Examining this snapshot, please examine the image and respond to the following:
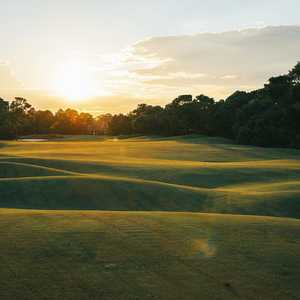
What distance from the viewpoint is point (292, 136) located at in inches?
3514

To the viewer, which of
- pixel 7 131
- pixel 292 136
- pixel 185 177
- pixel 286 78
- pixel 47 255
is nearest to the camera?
pixel 47 255

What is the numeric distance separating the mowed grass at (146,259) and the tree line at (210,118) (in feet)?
256

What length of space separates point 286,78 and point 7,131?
230 feet

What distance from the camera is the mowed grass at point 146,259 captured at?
8852mm

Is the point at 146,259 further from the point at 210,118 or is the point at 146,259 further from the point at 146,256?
the point at 210,118

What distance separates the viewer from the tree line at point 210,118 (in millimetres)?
90500

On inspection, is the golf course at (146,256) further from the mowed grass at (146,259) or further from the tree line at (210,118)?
the tree line at (210,118)

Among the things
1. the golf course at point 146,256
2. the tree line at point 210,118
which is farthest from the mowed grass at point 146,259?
the tree line at point 210,118

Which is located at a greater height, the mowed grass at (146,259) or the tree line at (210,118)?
the tree line at (210,118)

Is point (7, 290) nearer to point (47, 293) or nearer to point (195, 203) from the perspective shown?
point (47, 293)

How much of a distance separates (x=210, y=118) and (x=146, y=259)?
107782mm

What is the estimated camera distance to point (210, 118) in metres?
117

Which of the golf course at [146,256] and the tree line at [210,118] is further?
the tree line at [210,118]

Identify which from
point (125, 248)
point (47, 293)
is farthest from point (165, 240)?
point (47, 293)
